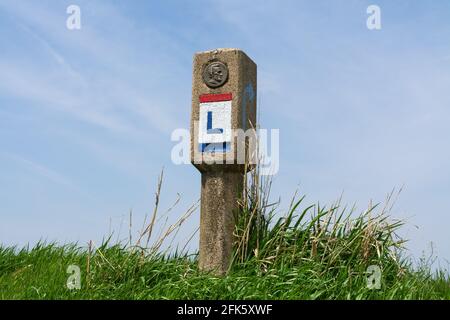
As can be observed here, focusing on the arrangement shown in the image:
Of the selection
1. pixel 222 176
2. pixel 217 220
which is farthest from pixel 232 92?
pixel 217 220

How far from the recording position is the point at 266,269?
15.5ft

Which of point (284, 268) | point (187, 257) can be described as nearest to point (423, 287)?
point (284, 268)

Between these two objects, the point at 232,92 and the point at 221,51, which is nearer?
the point at 232,92

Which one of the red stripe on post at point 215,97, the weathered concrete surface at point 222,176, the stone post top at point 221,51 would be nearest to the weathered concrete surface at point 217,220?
the weathered concrete surface at point 222,176

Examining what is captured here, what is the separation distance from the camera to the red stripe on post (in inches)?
194

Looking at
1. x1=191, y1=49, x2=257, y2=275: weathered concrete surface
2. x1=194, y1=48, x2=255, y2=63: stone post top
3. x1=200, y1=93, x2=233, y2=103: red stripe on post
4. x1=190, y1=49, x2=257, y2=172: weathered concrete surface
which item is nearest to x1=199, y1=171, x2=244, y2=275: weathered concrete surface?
x1=191, y1=49, x2=257, y2=275: weathered concrete surface

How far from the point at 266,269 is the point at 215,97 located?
1482mm

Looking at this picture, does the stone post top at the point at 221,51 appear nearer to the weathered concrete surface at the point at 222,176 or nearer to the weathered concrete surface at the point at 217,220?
the weathered concrete surface at the point at 222,176

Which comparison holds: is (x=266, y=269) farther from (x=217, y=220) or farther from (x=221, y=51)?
(x=221, y=51)

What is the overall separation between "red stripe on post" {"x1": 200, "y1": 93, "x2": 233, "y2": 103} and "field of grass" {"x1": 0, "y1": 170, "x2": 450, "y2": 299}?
704mm

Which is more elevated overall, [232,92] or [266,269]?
[232,92]

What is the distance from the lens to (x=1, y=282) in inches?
205

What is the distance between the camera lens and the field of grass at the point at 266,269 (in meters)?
4.37

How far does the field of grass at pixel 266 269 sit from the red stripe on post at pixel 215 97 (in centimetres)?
70
